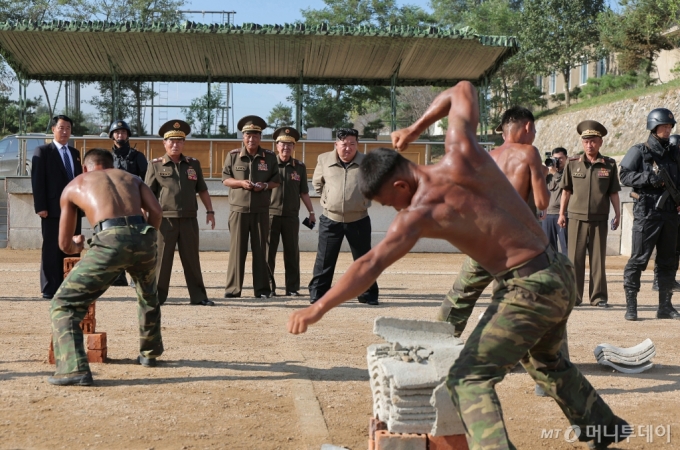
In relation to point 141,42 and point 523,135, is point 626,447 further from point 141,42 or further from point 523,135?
point 141,42

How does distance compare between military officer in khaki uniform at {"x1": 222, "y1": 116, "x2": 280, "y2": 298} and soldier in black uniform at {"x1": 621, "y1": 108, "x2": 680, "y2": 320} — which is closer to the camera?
soldier in black uniform at {"x1": 621, "y1": 108, "x2": 680, "y2": 320}

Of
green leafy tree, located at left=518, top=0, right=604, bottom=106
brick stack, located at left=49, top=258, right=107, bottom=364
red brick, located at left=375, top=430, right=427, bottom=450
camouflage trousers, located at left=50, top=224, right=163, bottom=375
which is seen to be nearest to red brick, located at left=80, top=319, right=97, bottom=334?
brick stack, located at left=49, top=258, right=107, bottom=364

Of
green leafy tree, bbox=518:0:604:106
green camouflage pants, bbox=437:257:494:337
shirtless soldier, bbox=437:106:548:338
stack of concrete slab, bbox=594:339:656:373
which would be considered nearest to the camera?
green camouflage pants, bbox=437:257:494:337

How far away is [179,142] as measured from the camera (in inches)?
400

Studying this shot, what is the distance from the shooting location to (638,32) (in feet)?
142

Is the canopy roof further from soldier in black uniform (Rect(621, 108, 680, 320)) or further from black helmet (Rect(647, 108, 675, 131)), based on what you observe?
black helmet (Rect(647, 108, 675, 131))

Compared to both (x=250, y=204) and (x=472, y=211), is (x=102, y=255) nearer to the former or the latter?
(x=472, y=211)

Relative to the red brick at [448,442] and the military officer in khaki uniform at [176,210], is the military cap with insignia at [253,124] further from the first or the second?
the red brick at [448,442]

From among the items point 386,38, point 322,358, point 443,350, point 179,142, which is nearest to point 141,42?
point 386,38

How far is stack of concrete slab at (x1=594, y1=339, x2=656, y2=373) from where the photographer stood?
260 inches

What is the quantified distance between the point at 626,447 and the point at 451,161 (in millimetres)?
2077

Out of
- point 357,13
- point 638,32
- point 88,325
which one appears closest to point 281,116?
point 357,13

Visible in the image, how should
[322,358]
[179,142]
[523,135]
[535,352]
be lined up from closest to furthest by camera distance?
[535,352], [523,135], [322,358], [179,142]

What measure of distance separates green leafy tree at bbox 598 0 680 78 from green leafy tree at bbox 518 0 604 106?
3345 mm
